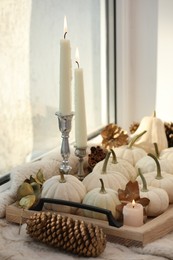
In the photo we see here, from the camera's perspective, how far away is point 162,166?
1299 mm

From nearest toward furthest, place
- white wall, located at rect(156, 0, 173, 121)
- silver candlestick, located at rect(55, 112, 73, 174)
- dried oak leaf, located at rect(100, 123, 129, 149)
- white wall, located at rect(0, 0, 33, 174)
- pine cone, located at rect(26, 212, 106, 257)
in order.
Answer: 1. pine cone, located at rect(26, 212, 106, 257)
2. silver candlestick, located at rect(55, 112, 73, 174)
3. white wall, located at rect(0, 0, 33, 174)
4. dried oak leaf, located at rect(100, 123, 129, 149)
5. white wall, located at rect(156, 0, 173, 121)

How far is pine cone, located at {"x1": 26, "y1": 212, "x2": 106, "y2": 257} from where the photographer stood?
3.41 ft

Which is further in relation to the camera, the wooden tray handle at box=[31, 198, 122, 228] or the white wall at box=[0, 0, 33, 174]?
the white wall at box=[0, 0, 33, 174]

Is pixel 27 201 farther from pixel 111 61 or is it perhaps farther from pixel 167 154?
pixel 111 61

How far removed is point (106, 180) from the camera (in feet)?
4.01

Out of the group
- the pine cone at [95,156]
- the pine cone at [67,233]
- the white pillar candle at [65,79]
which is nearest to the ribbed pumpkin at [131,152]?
the pine cone at [95,156]

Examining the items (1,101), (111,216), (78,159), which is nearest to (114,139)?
(78,159)

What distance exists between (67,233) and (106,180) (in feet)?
0.65

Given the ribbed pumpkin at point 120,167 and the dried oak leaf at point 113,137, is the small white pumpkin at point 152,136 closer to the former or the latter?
the dried oak leaf at point 113,137

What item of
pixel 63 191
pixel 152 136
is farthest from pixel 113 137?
pixel 63 191

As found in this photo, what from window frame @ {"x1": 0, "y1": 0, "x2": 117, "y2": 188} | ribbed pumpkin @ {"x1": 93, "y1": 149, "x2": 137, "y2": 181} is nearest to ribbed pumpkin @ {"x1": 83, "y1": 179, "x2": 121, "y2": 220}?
ribbed pumpkin @ {"x1": 93, "y1": 149, "x2": 137, "y2": 181}

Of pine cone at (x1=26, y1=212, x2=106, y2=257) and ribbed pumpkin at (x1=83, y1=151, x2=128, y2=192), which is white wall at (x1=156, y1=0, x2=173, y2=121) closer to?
ribbed pumpkin at (x1=83, y1=151, x2=128, y2=192)

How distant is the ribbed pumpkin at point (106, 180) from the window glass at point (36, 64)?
25cm

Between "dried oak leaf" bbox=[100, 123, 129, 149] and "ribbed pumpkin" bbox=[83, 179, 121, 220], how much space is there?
33 cm
